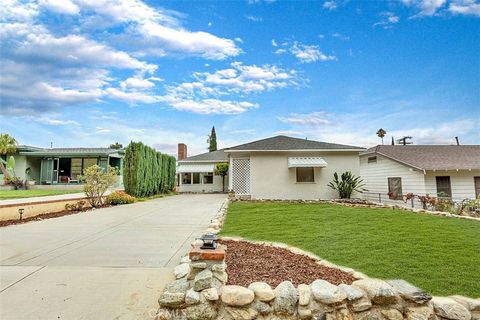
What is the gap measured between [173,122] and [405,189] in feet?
66.6

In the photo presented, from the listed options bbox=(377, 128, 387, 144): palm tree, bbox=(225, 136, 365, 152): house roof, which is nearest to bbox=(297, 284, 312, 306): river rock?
bbox=(225, 136, 365, 152): house roof

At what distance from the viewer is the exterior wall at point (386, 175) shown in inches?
816

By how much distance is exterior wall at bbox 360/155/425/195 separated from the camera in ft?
68.0

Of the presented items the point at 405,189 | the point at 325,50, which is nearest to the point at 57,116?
the point at 325,50

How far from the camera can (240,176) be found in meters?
22.8

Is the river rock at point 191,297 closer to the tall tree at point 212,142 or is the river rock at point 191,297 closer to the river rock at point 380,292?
the river rock at point 380,292

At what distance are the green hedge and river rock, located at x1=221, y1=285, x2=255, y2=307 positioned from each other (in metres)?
21.3

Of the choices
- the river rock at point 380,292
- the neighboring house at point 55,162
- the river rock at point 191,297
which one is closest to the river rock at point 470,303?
the river rock at point 380,292

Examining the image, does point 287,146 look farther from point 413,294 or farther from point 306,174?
point 413,294

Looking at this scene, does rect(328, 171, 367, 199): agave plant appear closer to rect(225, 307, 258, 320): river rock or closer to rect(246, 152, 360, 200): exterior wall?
rect(246, 152, 360, 200): exterior wall

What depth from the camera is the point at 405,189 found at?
21781 millimetres

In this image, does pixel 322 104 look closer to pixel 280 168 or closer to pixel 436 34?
pixel 280 168

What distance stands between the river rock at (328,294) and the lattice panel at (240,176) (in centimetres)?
1854

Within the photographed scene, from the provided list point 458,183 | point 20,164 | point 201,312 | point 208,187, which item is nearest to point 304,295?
point 201,312
